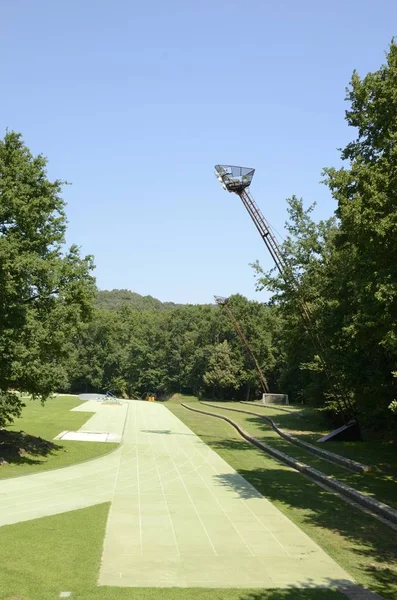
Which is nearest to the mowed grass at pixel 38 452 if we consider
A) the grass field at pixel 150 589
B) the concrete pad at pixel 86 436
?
the concrete pad at pixel 86 436

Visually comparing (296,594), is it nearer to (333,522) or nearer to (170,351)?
(333,522)

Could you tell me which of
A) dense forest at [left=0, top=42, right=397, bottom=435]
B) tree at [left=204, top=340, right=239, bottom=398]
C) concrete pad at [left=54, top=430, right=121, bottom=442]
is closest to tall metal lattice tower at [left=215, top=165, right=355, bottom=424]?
dense forest at [left=0, top=42, right=397, bottom=435]

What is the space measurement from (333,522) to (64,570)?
235 inches

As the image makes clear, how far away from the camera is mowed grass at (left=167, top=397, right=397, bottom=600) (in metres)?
8.54

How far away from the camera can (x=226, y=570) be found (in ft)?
27.3

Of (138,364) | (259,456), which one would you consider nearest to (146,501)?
(259,456)

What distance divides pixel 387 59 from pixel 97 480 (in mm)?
16394

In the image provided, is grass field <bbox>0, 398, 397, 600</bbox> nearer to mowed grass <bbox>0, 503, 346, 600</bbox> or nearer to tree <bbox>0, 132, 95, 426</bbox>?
mowed grass <bbox>0, 503, 346, 600</bbox>

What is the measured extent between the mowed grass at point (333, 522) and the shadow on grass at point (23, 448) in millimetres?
6688

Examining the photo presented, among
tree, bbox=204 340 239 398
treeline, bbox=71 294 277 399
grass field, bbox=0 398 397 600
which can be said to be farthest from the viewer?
treeline, bbox=71 294 277 399

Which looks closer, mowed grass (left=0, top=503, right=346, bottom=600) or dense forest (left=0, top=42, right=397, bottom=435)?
mowed grass (left=0, top=503, right=346, bottom=600)

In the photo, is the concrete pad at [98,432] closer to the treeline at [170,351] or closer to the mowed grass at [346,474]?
the mowed grass at [346,474]

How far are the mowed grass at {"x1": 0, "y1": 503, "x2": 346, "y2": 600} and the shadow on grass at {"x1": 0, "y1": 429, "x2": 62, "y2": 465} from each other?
7616mm

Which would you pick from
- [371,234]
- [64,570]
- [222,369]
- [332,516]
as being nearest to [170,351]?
[222,369]
